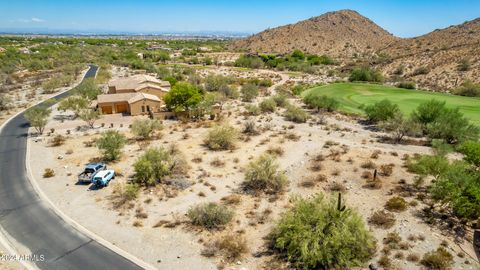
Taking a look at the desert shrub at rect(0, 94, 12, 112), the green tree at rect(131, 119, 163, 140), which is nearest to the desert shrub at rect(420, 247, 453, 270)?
the green tree at rect(131, 119, 163, 140)

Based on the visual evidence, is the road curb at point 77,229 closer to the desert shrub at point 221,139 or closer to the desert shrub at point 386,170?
the desert shrub at point 221,139

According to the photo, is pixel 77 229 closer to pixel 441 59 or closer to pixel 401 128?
pixel 401 128

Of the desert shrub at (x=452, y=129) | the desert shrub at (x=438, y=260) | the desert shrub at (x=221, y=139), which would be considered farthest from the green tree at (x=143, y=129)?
the desert shrub at (x=452, y=129)

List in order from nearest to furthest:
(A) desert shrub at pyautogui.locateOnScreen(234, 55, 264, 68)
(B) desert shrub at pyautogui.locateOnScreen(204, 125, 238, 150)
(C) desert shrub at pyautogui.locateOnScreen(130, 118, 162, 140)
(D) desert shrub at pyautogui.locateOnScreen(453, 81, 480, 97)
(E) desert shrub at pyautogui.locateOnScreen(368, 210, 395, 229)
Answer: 1. (E) desert shrub at pyautogui.locateOnScreen(368, 210, 395, 229)
2. (B) desert shrub at pyautogui.locateOnScreen(204, 125, 238, 150)
3. (C) desert shrub at pyautogui.locateOnScreen(130, 118, 162, 140)
4. (D) desert shrub at pyautogui.locateOnScreen(453, 81, 480, 97)
5. (A) desert shrub at pyautogui.locateOnScreen(234, 55, 264, 68)

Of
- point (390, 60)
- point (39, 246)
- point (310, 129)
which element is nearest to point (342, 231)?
point (39, 246)

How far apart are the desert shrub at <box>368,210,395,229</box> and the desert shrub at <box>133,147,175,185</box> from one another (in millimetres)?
16179

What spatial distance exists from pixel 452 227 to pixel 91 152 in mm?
31934

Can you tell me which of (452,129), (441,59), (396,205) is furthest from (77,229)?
(441,59)

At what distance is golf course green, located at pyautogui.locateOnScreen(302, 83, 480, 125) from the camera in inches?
2084

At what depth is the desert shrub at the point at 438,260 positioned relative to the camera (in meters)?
17.0

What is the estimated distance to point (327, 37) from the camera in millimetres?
161500

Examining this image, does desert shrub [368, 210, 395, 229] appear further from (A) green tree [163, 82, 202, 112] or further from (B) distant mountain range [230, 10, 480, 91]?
(B) distant mountain range [230, 10, 480, 91]

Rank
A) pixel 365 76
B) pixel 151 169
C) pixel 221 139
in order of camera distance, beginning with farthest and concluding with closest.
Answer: pixel 365 76, pixel 221 139, pixel 151 169

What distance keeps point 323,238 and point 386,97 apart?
174 ft
